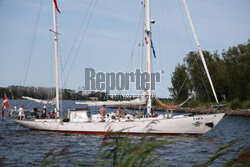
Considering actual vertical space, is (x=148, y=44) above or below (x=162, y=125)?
above

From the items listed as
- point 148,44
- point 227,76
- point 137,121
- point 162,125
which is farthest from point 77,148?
point 227,76

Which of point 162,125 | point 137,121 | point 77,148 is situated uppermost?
point 137,121

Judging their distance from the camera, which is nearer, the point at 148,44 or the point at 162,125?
the point at 162,125

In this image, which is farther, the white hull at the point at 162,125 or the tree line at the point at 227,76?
the tree line at the point at 227,76

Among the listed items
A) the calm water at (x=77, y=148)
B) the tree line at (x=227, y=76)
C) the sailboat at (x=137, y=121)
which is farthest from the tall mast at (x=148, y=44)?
the tree line at (x=227, y=76)

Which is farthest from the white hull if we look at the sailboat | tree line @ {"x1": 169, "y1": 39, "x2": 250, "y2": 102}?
tree line @ {"x1": 169, "y1": 39, "x2": 250, "y2": 102}

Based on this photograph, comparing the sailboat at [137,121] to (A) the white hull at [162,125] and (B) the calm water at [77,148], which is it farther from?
(B) the calm water at [77,148]

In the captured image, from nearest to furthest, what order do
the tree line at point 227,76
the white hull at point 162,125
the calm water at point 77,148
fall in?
the calm water at point 77,148, the white hull at point 162,125, the tree line at point 227,76

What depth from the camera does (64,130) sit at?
29.0 meters

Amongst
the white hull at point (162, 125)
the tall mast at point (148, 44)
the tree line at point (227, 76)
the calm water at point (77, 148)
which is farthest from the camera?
the tree line at point (227, 76)

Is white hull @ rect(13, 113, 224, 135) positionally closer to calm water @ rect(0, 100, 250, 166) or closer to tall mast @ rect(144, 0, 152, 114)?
calm water @ rect(0, 100, 250, 166)

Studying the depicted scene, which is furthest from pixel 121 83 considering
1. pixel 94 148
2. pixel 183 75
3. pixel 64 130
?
pixel 183 75

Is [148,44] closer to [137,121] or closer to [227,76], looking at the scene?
[137,121]

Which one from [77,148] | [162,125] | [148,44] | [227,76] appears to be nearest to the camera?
[77,148]
